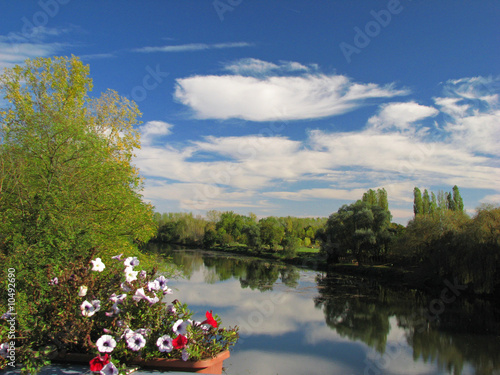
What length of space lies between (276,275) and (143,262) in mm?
19799

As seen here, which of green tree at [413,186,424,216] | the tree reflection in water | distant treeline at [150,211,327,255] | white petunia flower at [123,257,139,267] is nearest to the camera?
white petunia flower at [123,257,139,267]

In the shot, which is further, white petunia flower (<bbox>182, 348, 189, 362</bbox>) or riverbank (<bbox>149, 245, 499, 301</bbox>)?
riverbank (<bbox>149, 245, 499, 301</bbox>)

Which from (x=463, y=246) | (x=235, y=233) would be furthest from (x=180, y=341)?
(x=235, y=233)

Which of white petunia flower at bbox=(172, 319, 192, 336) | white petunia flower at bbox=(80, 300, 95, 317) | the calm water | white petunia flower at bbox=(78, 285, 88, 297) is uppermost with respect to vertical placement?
white petunia flower at bbox=(78, 285, 88, 297)

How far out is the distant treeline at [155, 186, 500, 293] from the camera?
1888 cm

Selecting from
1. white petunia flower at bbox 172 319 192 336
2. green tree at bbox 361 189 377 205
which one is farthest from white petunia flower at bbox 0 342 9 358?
green tree at bbox 361 189 377 205

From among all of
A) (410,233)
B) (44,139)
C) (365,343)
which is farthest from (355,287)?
(44,139)

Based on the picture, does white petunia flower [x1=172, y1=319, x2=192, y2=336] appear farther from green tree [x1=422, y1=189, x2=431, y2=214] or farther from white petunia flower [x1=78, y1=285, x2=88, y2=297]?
green tree [x1=422, y1=189, x2=431, y2=214]

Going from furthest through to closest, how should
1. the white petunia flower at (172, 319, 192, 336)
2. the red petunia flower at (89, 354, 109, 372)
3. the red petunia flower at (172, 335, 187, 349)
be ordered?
the white petunia flower at (172, 319, 192, 336) < the red petunia flower at (172, 335, 187, 349) < the red petunia flower at (89, 354, 109, 372)

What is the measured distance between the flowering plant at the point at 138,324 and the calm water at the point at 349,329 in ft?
20.5

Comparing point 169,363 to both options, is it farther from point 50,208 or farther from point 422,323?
point 422,323

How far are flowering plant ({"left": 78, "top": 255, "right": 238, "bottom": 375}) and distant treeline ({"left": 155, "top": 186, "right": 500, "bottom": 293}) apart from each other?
1995 cm

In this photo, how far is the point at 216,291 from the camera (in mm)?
20297

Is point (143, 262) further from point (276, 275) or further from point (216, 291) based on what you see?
point (276, 275)
